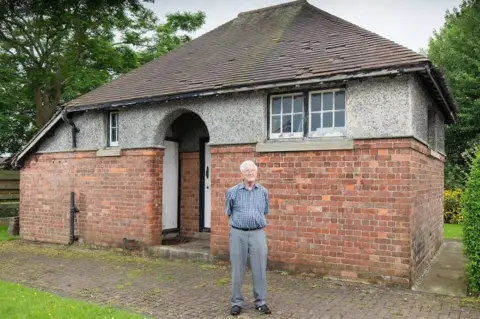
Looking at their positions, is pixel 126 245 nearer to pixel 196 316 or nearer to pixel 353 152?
pixel 196 316

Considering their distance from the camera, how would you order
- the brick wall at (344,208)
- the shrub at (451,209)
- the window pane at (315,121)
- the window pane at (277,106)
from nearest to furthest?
the brick wall at (344,208)
the window pane at (315,121)
the window pane at (277,106)
the shrub at (451,209)

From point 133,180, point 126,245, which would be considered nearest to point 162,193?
point 133,180

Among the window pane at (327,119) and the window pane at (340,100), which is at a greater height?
the window pane at (340,100)

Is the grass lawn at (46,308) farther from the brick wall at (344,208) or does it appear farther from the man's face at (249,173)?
the brick wall at (344,208)

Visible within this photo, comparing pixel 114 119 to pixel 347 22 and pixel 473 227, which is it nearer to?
pixel 347 22

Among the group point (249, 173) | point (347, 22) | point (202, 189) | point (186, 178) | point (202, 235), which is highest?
point (347, 22)

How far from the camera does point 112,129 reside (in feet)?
35.9

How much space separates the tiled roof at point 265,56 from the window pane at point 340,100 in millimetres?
483

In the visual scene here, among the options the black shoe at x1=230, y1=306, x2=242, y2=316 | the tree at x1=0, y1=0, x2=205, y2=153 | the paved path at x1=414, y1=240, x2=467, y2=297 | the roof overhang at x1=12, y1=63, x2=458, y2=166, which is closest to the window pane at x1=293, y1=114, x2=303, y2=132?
the roof overhang at x1=12, y1=63, x2=458, y2=166

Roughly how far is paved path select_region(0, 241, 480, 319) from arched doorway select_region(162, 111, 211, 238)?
194 centimetres

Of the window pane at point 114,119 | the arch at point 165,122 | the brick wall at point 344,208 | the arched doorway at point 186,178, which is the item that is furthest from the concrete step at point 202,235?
the window pane at point 114,119

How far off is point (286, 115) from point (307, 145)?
0.80 metres

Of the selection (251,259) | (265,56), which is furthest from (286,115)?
(251,259)

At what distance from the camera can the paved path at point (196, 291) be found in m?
5.83
